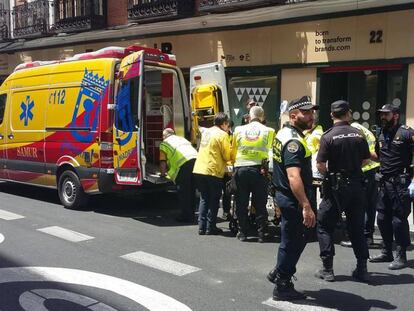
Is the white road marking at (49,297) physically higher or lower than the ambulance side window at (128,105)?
lower

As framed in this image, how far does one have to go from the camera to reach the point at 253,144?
6.77 metres

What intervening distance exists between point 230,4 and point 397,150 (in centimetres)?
813

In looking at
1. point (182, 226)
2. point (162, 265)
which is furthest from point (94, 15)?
point (162, 265)

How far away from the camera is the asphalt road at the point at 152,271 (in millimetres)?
4590

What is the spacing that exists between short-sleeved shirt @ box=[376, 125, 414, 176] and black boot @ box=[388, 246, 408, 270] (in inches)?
33.9

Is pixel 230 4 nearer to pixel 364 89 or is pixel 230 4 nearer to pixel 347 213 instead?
pixel 364 89

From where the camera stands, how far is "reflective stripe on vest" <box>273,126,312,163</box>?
14.9 feet

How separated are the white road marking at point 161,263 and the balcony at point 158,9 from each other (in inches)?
386

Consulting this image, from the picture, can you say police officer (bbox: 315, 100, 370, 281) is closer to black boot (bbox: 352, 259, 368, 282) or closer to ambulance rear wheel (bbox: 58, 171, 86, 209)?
black boot (bbox: 352, 259, 368, 282)

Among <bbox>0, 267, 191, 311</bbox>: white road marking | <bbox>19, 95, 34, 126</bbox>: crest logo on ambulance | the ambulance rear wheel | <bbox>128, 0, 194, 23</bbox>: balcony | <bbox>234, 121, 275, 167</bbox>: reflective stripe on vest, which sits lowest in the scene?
<bbox>0, 267, 191, 311</bbox>: white road marking

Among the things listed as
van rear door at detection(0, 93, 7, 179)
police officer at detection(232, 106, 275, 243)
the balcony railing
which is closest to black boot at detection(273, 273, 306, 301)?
police officer at detection(232, 106, 275, 243)

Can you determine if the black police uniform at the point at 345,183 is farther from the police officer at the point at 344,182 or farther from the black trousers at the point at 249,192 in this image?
the black trousers at the point at 249,192

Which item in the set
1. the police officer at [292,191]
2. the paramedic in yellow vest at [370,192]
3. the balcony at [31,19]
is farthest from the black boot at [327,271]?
the balcony at [31,19]

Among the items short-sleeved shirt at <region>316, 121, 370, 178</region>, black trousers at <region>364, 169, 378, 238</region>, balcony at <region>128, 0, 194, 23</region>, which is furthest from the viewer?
balcony at <region>128, 0, 194, 23</region>
